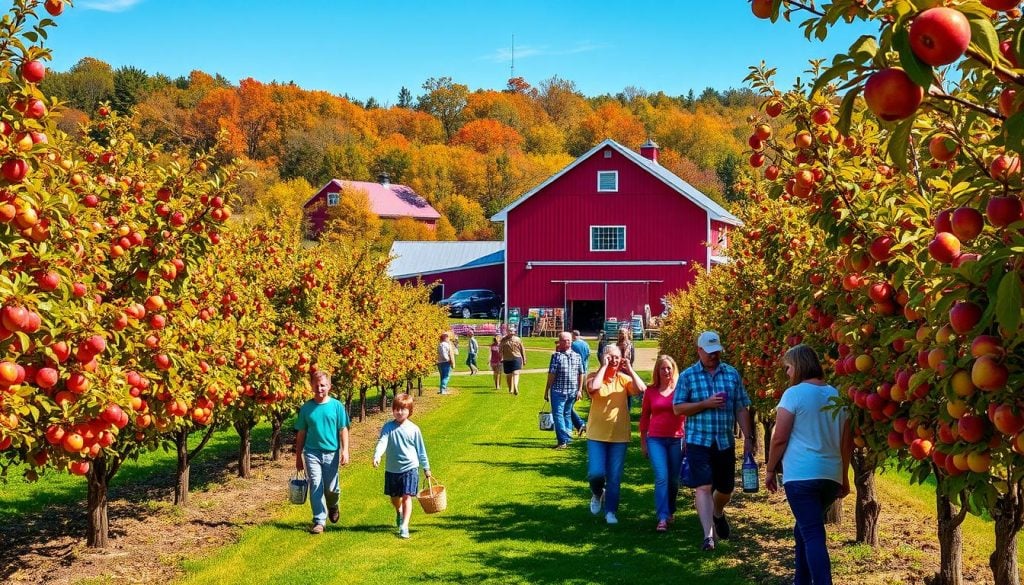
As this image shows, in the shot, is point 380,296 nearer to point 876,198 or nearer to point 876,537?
point 876,537

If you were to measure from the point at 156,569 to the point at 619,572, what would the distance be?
14.0 feet

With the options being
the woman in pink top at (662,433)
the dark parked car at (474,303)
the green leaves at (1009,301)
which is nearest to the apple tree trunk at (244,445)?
the woman in pink top at (662,433)

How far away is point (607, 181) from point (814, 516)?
39.0m

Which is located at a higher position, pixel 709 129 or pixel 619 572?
pixel 709 129

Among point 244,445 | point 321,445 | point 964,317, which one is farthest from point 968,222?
point 244,445

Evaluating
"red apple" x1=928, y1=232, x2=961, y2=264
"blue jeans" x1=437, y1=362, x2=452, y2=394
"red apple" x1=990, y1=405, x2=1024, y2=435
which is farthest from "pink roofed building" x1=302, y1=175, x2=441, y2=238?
"red apple" x1=990, y1=405, x2=1024, y2=435

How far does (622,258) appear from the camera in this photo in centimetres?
4456

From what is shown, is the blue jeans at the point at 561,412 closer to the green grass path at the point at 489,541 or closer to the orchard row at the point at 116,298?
the green grass path at the point at 489,541

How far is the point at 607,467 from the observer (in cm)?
969

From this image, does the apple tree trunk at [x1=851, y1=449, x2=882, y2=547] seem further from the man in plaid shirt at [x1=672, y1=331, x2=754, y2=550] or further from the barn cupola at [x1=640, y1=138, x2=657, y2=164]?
the barn cupola at [x1=640, y1=138, x2=657, y2=164]

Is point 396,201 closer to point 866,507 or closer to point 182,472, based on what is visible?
point 182,472

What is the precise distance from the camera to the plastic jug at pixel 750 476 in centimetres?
823

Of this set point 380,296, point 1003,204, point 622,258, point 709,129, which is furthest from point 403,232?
point 1003,204

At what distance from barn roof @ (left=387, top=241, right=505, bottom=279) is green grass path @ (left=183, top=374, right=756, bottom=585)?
42.2 meters
